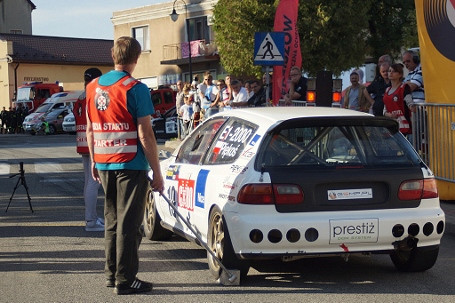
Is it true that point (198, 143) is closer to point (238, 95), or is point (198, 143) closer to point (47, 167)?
point (238, 95)

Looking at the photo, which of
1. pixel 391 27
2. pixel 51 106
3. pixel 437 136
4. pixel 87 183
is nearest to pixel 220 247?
pixel 87 183

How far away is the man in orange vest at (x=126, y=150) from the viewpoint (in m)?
7.48

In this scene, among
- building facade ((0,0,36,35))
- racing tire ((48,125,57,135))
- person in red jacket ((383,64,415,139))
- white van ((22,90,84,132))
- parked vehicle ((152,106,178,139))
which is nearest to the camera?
person in red jacket ((383,64,415,139))

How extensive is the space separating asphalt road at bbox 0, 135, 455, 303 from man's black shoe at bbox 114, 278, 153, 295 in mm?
73

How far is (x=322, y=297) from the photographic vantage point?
7.33 metres

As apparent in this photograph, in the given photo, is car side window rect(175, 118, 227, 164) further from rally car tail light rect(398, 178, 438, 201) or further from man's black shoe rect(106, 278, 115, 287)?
rally car tail light rect(398, 178, 438, 201)

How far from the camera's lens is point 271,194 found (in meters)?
7.57

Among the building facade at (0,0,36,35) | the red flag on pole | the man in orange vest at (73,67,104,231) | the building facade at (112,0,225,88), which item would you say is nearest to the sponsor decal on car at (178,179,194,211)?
the man in orange vest at (73,67,104,231)

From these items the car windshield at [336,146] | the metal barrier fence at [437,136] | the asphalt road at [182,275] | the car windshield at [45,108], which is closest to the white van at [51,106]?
the car windshield at [45,108]

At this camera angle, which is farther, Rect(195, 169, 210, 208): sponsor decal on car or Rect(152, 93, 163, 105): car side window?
Rect(152, 93, 163, 105): car side window

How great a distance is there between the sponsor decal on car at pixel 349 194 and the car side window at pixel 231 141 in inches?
34.8

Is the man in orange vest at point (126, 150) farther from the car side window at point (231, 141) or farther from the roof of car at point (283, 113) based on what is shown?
the roof of car at point (283, 113)

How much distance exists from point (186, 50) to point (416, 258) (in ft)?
164

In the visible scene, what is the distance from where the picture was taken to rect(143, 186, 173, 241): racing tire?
33.4 feet
